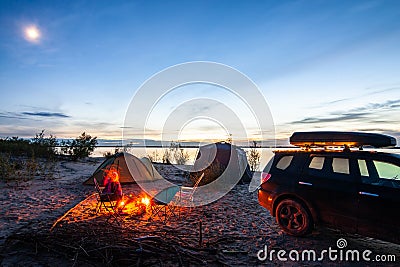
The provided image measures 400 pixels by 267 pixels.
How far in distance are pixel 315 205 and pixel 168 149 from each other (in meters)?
16.6

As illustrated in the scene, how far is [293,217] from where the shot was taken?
4938 mm

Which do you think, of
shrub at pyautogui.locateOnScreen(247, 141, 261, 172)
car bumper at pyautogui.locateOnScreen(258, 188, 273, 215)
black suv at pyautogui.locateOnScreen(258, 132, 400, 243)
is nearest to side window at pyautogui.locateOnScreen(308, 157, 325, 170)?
black suv at pyautogui.locateOnScreen(258, 132, 400, 243)

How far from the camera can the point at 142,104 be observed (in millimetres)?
10844

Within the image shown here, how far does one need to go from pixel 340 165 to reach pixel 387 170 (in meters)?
0.69

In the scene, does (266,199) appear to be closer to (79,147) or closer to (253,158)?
(253,158)

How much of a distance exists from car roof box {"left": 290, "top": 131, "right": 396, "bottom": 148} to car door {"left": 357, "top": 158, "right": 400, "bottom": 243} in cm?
31

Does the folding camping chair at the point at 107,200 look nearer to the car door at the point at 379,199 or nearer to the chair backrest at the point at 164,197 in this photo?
the chair backrest at the point at 164,197

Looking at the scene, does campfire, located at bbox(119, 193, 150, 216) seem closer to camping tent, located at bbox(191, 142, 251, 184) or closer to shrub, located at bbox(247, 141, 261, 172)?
camping tent, located at bbox(191, 142, 251, 184)

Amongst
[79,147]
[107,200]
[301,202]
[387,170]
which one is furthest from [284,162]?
[79,147]

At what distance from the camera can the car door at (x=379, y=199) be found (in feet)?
12.5

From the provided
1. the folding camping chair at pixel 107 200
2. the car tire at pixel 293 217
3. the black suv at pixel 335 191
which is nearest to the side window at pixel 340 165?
the black suv at pixel 335 191

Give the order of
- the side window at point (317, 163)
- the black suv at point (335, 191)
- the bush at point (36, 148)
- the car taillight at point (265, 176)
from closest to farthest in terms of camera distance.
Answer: the black suv at point (335, 191)
the side window at point (317, 163)
the car taillight at point (265, 176)
the bush at point (36, 148)

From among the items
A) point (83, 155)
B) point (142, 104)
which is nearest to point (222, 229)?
point (142, 104)

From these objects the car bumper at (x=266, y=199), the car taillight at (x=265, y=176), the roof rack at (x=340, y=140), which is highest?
the roof rack at (x=340, y=140)
